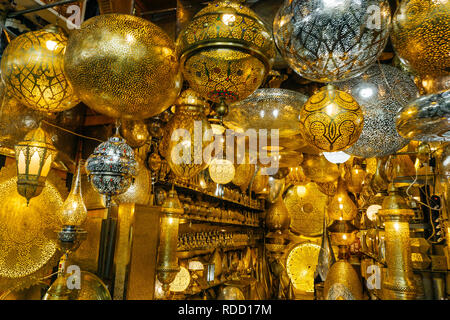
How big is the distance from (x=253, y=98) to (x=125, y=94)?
55 centimetres

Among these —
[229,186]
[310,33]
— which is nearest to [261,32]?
[310,33]

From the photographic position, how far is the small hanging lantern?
942 millimetres

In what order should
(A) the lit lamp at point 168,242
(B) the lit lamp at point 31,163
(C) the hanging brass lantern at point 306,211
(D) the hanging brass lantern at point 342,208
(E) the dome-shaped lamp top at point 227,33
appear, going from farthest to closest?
(C) the hanging brass lantern at point 306,211 → (D) the hanging brass lantern at point 342,208 → (A) the lit lamp at point 168,242 → (B) the lit lamp at point 31,163 → (E) the dome-shaped lamp top at point 227,33

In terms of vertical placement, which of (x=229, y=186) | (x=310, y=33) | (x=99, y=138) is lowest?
(x=310, y=33)

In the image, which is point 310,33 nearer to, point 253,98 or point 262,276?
point 253,98

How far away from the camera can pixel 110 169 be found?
0.94 m

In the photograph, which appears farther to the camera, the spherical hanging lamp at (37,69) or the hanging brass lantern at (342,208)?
the hanging brass lantern at (342,208)

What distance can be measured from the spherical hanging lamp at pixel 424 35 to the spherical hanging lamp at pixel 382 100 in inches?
10.6

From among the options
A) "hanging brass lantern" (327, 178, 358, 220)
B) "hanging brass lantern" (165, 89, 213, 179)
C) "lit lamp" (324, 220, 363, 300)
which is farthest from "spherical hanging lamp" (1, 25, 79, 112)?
"hanging brass lantern" (327, 178, 358, 220)

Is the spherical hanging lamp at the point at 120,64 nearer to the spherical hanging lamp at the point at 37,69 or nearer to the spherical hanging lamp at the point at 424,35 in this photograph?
the spherical hanging lamp at the point at 37,69

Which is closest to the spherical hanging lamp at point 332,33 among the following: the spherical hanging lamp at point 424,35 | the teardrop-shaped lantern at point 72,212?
the spherical hanging lamp at point 424,35

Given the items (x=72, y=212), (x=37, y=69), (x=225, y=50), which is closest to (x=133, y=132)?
(x=72, y=212)

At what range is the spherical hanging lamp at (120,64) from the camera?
782 millimetres

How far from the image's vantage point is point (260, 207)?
5914 millimetres
